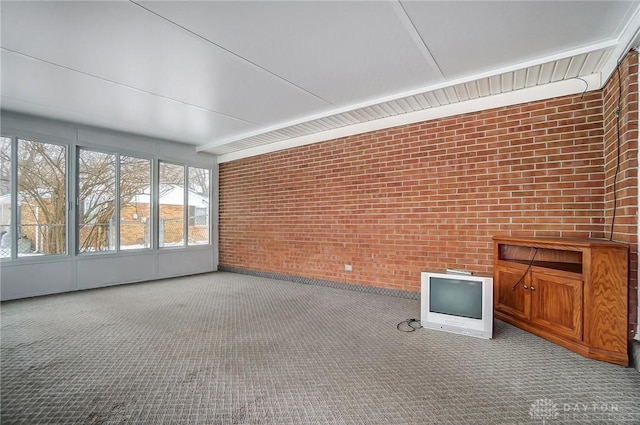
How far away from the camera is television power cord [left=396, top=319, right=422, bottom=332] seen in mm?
3289

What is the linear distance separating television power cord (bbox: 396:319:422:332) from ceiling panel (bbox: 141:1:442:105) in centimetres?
288

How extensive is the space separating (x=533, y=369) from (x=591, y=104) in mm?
2968

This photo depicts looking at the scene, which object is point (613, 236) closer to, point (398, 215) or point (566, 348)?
point (566, 348)

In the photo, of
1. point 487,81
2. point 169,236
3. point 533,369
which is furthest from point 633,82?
point 169,236

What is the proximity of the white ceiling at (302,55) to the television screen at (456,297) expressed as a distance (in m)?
2.33

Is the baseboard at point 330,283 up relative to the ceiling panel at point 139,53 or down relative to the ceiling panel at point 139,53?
down

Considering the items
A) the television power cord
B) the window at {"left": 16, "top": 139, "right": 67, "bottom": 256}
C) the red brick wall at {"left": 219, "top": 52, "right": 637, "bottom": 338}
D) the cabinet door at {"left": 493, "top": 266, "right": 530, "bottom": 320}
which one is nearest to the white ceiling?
the red brick wall at {"left": 219, "top": 52, "right": 637, "bottom": 338}

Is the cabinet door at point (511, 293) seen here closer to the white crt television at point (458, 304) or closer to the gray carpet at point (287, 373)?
the gray carpet at point (287, 373)

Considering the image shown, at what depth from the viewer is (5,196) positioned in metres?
4.58

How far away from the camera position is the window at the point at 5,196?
455 cm

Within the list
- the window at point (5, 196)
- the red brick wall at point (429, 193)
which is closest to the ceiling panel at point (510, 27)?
the red brick wall at point (429, 193)

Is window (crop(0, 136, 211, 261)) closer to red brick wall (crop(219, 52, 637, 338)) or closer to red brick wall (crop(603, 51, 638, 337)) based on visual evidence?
red brick wall (crop(219, 52, 637, 338))

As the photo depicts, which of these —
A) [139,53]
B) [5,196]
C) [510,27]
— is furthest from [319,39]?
[5,196]

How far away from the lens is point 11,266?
4578 mm
